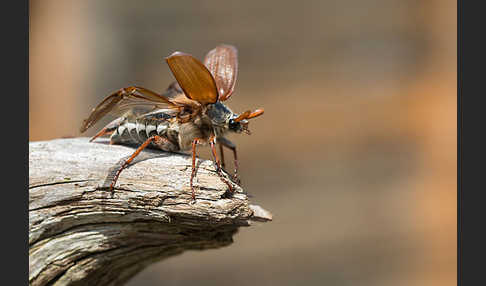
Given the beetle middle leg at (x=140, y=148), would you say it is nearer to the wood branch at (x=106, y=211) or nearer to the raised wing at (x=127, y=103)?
the wood branch at (x=106, y=211)

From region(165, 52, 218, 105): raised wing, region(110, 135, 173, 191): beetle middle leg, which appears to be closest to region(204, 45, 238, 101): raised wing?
region(165, 52, 218, 105): raised wing

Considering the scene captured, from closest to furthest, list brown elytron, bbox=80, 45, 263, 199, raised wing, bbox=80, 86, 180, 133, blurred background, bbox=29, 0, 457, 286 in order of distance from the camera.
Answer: raised wing, bbox=80, 86, 180, 133, brown elytron, bbox=80, 45, 263, 199, blurred background, bbox=29, 0, 457, 286

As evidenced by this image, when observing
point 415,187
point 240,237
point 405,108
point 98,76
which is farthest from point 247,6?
point 415,187

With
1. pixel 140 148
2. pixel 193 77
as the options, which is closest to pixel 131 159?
pixel 140 148

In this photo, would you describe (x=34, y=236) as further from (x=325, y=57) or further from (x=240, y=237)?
(x=325, y=57)

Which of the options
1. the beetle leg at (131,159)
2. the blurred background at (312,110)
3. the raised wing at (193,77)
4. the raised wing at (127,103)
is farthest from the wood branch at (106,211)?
the blurred background at (312,110)

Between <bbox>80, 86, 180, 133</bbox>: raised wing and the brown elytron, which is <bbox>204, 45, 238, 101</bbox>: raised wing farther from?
<bbox>80, 86, 180, 133</bbox>: raised wing
